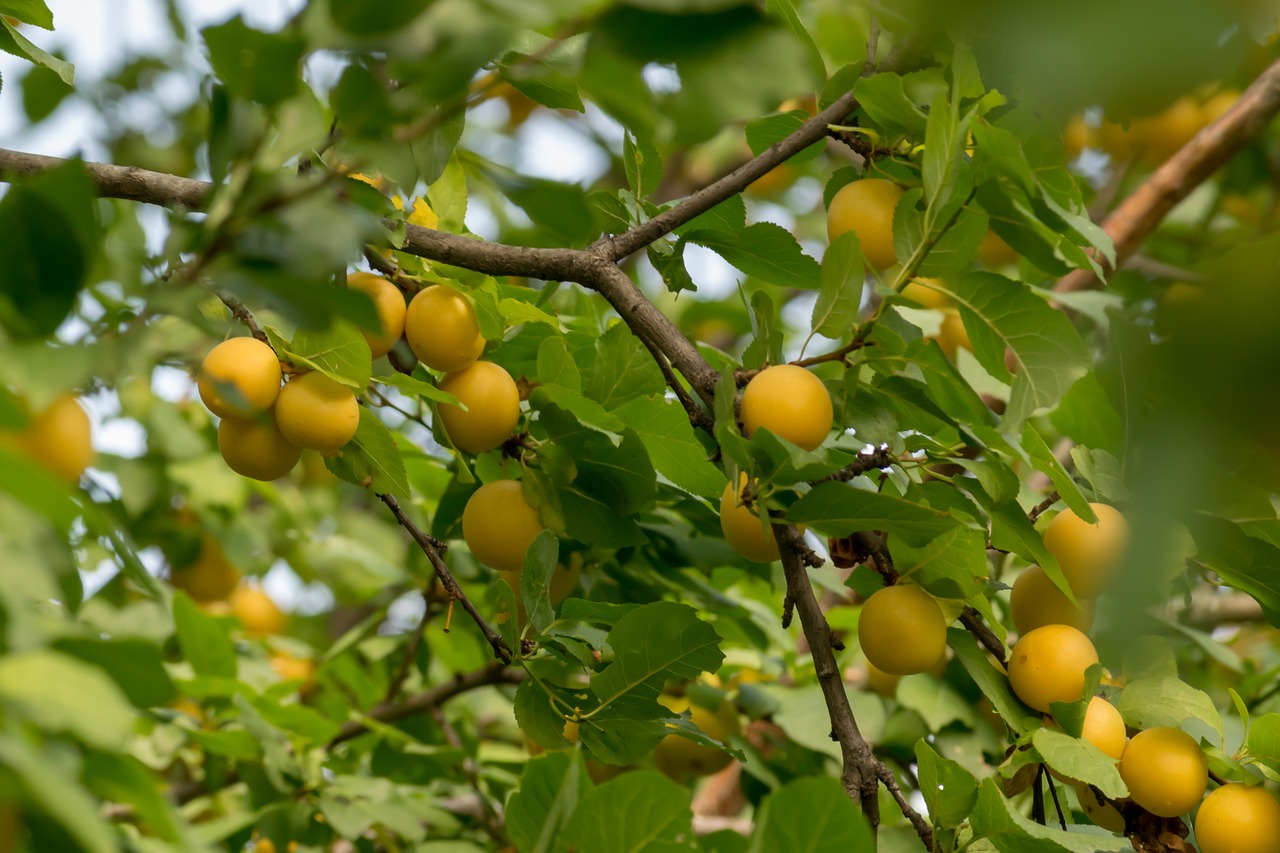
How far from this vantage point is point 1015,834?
2.12 feet

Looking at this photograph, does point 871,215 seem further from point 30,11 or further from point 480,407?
point 30,11

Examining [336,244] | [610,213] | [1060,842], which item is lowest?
[1060,842]

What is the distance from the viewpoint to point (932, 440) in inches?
28.9

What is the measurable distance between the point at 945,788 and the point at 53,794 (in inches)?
20.3

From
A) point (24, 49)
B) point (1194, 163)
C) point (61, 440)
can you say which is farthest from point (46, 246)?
point (1194, 163)

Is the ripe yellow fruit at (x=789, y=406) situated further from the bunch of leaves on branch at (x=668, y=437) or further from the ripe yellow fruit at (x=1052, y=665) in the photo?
the ripe yellow fruit at (x=1052, y=665)

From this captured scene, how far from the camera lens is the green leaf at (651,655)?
714mm

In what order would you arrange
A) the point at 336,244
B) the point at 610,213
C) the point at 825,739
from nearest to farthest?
the point at 336,244, the point at 610,213, the point at 825,739

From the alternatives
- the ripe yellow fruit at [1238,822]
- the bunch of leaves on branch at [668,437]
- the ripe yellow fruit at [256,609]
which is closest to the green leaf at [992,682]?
the bunch of leaves on branch at [668,437]

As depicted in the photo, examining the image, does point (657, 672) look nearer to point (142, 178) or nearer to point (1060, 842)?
point (1060, 842)

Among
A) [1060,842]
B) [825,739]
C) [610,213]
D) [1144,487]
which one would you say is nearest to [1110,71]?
[1144,487]

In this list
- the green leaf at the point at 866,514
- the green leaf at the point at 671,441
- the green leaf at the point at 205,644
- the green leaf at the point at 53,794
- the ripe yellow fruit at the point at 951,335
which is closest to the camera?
the green leaf at the point at 53,794

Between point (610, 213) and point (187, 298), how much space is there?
47cm

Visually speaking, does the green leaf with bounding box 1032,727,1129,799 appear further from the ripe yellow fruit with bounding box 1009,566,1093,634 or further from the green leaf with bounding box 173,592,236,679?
the green leaf with bounding box 173,592,236,679
